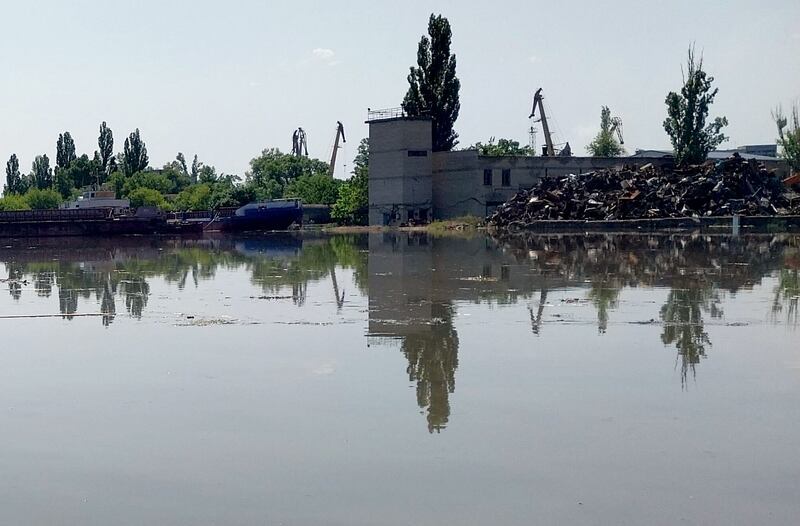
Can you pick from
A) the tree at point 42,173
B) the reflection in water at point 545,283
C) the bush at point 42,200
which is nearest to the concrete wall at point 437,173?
the reflection in water at point 545,283

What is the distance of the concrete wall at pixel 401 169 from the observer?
55.5 m

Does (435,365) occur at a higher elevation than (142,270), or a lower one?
lower

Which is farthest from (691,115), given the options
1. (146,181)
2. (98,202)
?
(146,181)

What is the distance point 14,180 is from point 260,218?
66789 mm

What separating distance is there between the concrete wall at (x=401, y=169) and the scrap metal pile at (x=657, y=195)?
20.1ft

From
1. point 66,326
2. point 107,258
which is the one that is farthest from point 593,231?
point 66,326

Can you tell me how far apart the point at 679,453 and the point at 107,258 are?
26536mm

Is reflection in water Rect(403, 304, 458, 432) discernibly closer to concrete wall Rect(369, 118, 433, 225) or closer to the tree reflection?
the tree reflection

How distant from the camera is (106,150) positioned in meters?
99.9

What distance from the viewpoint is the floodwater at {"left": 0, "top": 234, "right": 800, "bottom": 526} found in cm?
552

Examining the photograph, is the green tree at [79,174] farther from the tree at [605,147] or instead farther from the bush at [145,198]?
the tree at [605,147]

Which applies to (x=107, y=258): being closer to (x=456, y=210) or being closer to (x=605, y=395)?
(x=605, y=395)

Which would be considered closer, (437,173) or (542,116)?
(437,173)

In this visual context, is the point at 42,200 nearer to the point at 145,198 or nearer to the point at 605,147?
the point at 145,198
